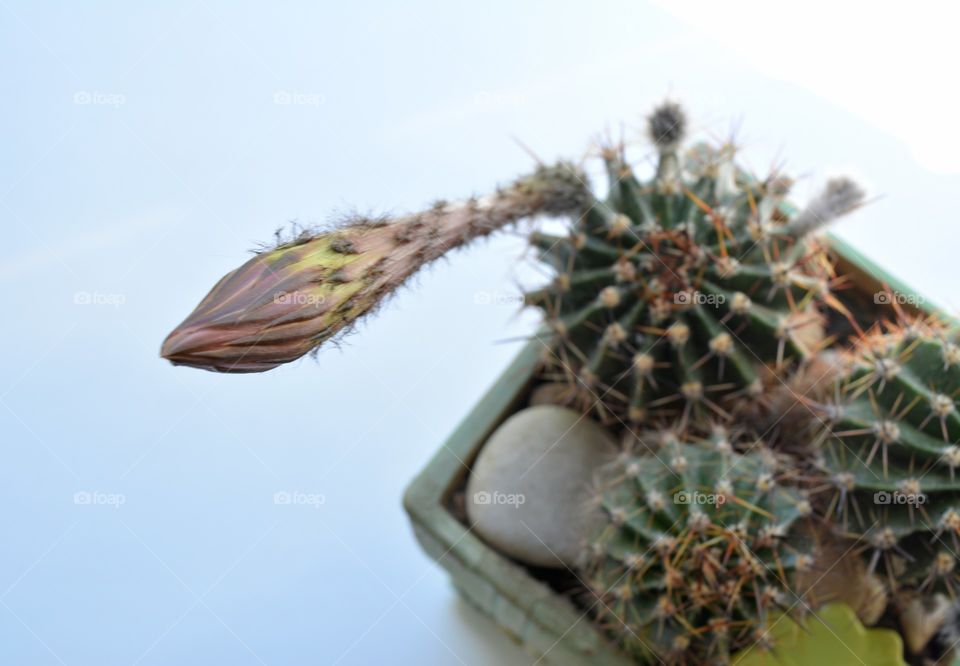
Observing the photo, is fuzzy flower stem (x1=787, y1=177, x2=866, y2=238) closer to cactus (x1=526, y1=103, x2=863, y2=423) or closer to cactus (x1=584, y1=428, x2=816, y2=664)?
cactus (x1=526, y1=103, x2=863, y2=423)

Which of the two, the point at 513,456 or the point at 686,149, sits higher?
the point at 686,149

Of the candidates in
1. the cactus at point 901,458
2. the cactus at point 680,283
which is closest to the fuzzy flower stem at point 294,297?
the cactus at point 680,283

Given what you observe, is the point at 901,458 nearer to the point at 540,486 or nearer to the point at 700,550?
the point at 700,550

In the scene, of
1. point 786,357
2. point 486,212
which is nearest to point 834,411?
point 786,357

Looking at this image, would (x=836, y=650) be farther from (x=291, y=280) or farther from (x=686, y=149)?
(x=291, y=280)

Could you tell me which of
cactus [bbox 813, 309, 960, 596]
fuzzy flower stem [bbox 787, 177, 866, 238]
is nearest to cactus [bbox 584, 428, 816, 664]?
cactus [bbox 813, 309, 960, 596]

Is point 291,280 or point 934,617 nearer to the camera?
point 291,280

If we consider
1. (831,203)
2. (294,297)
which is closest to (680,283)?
(831,203)
